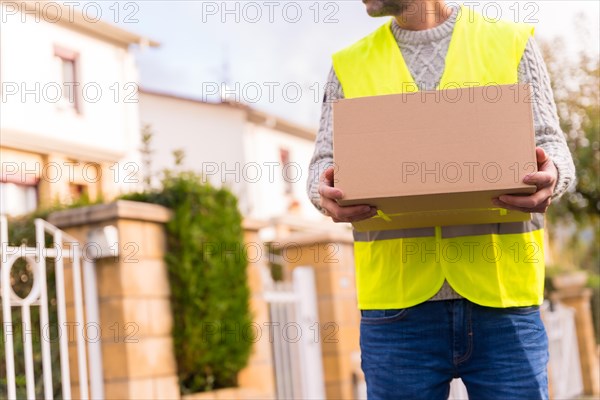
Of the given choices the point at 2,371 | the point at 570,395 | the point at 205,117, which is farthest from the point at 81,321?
the point at 205,117

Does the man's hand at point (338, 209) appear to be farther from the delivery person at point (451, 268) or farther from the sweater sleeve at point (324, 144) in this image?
the sweater sleeve at point (324, 144)

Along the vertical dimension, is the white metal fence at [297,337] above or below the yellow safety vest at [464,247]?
below

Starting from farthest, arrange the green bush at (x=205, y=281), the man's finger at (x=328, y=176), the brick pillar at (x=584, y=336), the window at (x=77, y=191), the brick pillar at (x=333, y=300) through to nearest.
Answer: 1. the brick pillar at (x=584, y=336)
2. the brick pillar at (x=333, y=300)
3. the window at (x=77, y=191)
4. the green bush at (x=205, y=281)
5. the man's finger at (x=328, y=176)

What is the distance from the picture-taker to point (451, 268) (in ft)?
7.10

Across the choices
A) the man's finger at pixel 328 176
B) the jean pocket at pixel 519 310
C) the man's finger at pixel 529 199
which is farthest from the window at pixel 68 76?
the man's finger at pixel 529 199

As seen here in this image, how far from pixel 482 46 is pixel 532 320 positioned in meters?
0.72

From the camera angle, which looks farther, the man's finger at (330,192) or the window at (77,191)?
the window at (77,191)

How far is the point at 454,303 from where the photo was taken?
2150 mm

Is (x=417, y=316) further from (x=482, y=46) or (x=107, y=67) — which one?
(x=107, y=67)

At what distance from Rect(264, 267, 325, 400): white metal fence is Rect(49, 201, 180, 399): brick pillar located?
1541mm

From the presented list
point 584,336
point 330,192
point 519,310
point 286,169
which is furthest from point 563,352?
point 286,169

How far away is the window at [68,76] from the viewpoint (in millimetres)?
6468


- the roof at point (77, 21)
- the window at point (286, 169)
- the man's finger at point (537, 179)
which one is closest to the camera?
the man's finger at point (537, 179)

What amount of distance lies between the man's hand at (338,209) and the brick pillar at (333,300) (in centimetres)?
452
